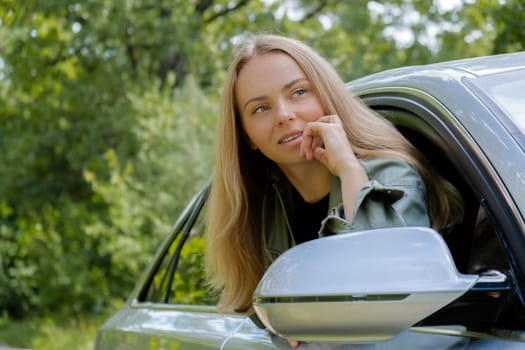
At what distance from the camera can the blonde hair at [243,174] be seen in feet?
7.77

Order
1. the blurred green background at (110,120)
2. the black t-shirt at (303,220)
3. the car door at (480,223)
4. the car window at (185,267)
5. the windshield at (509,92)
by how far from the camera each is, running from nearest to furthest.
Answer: the car door at (480,223)
the windshield at (509,92)
the black t-shirt at (303,220)
the car window at (185,267)
the blurred green background at (110,120)

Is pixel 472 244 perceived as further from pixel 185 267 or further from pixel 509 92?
pixel 185 267

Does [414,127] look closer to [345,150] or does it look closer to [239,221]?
[345,150]

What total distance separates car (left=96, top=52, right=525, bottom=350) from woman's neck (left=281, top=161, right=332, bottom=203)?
0.67 ft

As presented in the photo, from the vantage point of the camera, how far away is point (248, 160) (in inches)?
105

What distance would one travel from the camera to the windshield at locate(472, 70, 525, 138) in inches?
74.8

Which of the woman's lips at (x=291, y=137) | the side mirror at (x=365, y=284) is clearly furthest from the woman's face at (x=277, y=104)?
the side mirror at (x=365, y=284)

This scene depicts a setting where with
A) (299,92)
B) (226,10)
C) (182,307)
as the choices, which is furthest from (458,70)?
(226,10)

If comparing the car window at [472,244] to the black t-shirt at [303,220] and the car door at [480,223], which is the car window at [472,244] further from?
the black t-shirt at [303,220]

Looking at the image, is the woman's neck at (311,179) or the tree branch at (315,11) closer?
the woman's neck at (311,179)

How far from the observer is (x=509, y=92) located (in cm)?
200

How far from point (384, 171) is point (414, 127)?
0.19 metres

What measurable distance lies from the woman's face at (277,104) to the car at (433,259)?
18 cm

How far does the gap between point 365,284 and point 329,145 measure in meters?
0.70
